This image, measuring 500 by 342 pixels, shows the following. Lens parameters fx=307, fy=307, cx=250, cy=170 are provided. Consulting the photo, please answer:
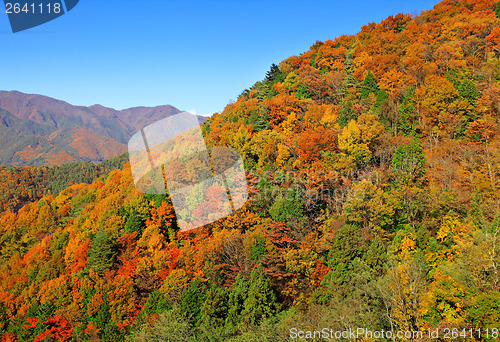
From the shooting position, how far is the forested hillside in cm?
1744

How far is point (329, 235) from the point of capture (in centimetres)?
2658

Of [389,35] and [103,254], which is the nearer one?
[103,254]

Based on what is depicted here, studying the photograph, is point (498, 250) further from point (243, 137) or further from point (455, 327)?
point (243, 137)

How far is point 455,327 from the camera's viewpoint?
14.4m

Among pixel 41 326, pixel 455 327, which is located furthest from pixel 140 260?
pixel 455 327

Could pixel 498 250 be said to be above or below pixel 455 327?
above

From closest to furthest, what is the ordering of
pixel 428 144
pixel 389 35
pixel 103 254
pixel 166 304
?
pixel 166 304 < pixel 428 144 < pixel 103 254 < pixel 389 35

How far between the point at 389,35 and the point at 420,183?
41129 millimetres

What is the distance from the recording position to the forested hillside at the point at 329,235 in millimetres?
17438

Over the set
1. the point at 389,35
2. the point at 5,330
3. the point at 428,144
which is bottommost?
the point at 5,330

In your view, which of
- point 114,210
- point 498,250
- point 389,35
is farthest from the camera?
point 389,35

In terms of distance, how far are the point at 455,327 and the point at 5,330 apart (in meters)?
45.9

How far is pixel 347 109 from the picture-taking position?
3859 cm

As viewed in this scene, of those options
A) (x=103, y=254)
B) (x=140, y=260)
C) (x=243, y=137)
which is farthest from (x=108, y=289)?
(x=243, y=137)
